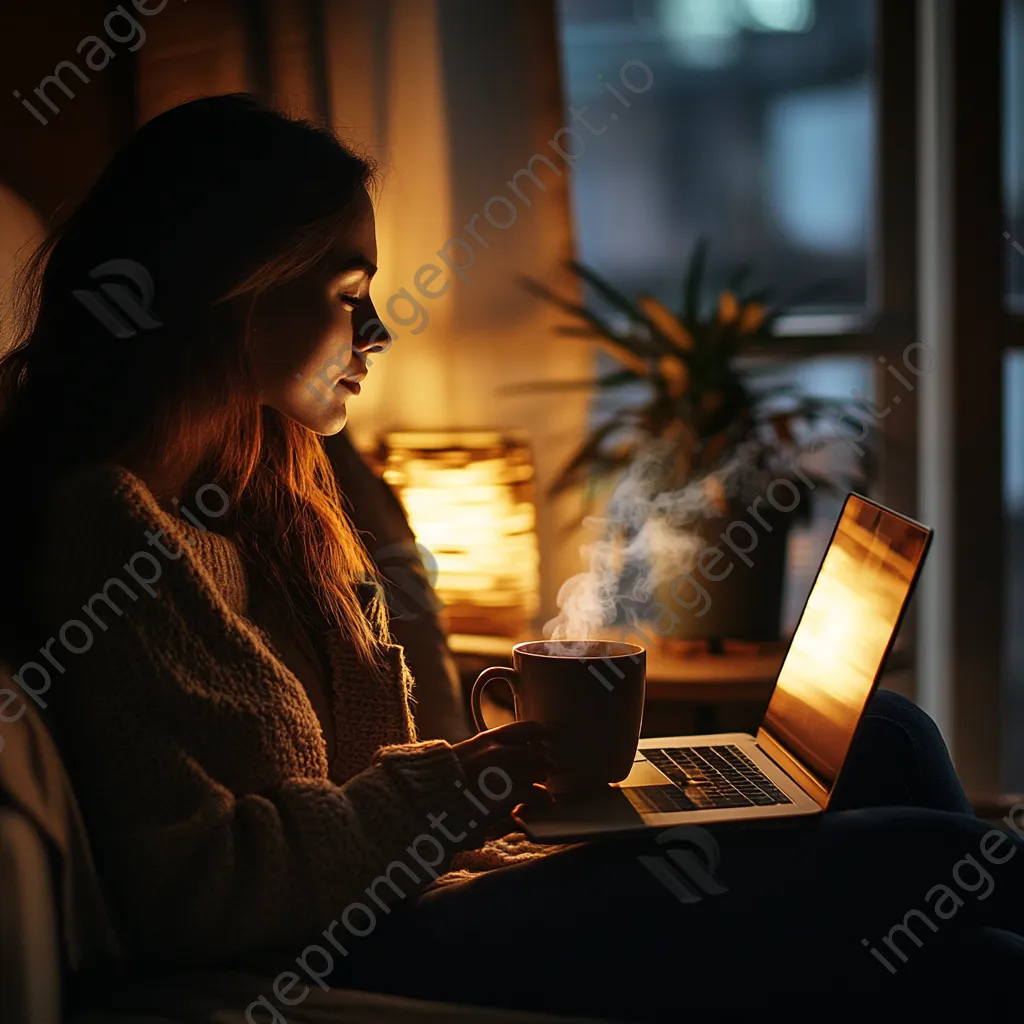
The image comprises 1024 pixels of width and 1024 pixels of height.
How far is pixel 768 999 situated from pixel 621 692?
26cm

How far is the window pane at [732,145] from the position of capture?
2.41 meters

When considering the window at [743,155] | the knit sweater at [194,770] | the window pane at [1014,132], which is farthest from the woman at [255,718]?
the window pane at [1014,132]

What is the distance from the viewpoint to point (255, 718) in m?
0.87

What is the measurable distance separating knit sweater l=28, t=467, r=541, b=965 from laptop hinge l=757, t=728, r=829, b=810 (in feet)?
0.91

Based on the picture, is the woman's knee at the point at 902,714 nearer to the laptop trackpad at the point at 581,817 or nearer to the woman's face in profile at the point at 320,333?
the laptop trackpad at the point at 581,817

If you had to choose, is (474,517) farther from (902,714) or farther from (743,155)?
(743,155)

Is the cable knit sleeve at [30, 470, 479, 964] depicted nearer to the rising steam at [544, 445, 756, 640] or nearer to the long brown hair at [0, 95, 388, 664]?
the long brown hair at [0, 95, 388, 664]

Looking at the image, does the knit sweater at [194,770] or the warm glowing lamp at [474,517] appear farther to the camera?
the warm glowing lamp at [474,517]

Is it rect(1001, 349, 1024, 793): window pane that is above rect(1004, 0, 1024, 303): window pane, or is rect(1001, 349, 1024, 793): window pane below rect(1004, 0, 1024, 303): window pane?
below

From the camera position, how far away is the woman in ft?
2.67

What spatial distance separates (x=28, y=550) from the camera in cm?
88

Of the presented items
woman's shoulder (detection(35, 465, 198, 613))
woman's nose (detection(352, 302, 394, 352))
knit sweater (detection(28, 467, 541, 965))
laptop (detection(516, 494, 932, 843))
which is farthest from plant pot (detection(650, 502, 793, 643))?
woman's shoulder (detection(35, 465, 198, 613))

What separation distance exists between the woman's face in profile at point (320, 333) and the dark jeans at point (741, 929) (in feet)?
1.46

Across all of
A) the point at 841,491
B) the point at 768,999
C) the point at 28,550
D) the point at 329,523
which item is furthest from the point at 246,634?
the point at 841,491
